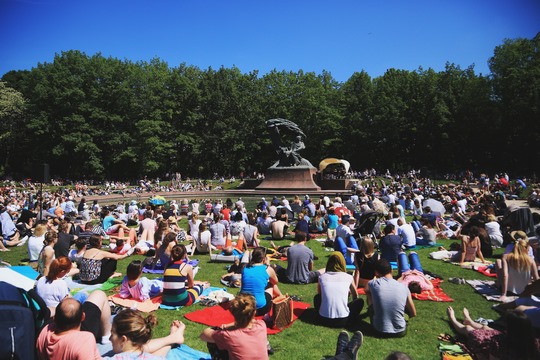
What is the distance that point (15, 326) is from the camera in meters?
3.43

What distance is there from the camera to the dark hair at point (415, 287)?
24.5 ft

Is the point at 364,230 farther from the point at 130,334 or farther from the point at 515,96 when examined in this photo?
the point at 515,96

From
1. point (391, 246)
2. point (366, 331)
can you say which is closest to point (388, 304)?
point (366, 331)

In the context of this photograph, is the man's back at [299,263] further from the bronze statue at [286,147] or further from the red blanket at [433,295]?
the bronze statue at [286,147]

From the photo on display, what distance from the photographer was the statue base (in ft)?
108

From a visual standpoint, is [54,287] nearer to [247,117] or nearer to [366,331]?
[366,331]

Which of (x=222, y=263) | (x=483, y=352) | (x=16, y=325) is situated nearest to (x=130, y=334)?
(x=16, y=325)

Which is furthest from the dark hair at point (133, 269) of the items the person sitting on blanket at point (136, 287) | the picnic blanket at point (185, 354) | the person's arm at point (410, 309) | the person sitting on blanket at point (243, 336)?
the person's arm at point (410, 309)

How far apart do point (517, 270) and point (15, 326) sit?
793 cm

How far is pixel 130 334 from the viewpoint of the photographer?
146 inches

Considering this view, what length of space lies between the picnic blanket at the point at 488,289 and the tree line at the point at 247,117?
45629 millimetres

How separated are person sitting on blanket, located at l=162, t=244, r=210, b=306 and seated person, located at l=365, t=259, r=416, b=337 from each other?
3.19 m

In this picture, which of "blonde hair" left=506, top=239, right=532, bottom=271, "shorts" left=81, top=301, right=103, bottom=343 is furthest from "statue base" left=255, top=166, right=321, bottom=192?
"shorts" left=81, top=301, right=103, bottom=343

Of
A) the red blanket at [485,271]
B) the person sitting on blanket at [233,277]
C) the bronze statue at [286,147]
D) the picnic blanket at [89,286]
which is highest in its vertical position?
the bronze statue at [286,147]
